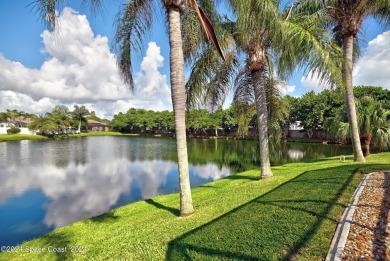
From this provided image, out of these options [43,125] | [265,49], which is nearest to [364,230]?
[265,49]

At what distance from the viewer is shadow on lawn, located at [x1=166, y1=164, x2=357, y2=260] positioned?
3621 millimetres

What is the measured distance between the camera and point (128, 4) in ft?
23.4

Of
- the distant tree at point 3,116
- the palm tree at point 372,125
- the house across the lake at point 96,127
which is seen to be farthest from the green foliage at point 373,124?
the house across the lake at point 96,127

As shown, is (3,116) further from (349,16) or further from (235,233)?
(235,233)

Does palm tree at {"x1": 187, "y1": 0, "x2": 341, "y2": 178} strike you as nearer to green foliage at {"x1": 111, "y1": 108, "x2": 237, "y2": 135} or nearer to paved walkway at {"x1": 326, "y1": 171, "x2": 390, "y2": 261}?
paved walkway at {"x1": 326, "y1": 171, "x2": 390, "y2": 261}

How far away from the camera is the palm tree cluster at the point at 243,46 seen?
6.42 metres

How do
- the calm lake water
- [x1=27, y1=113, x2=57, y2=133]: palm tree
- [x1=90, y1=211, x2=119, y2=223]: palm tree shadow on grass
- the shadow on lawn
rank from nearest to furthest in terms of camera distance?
the shadow on lawn, [x1=90, y1=211, x2=119, y2=223]: palm tree shadow on grass, the calm lake water, [x1=27, y1=113, x2=57, y2=133]: palm tree

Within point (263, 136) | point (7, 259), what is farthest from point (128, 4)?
point (7, 259)

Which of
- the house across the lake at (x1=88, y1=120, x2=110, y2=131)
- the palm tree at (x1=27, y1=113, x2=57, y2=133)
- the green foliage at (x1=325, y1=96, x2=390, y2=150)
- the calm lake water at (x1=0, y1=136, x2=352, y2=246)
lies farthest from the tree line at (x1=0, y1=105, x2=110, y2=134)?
the green foliage at (x1=325, y1=96, x2=390, y2=150)

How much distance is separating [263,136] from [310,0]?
24.0 ft

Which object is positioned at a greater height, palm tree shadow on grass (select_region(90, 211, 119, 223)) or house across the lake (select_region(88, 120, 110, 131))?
house across the lake (select_region(88, 120, 110, 131))

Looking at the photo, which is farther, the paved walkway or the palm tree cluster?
the palm tree cluster

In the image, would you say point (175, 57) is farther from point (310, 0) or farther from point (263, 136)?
point (310, 0)

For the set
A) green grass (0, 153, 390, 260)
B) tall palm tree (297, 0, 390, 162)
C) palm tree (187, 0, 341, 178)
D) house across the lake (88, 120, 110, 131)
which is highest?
house across the lake (88, 120, 110, 131)
